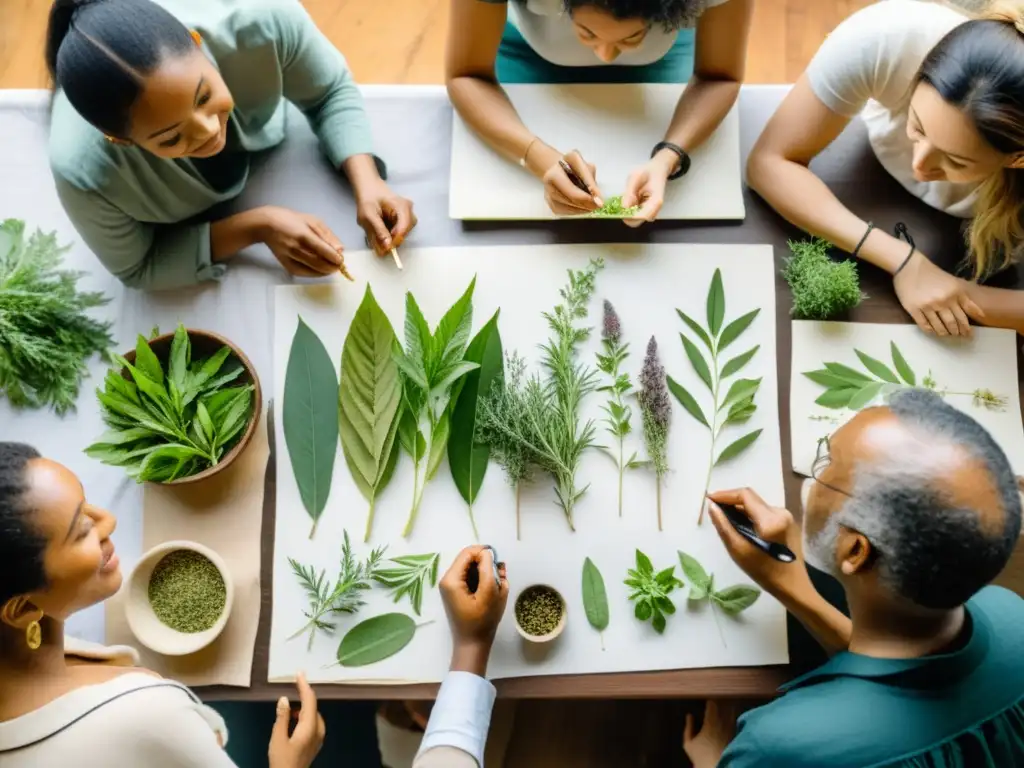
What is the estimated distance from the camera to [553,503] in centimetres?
136

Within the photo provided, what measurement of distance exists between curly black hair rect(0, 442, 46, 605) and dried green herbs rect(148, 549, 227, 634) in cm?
26

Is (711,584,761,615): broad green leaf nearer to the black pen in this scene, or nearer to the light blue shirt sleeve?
the black pen

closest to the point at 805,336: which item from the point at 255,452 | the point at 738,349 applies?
the point at 738,349

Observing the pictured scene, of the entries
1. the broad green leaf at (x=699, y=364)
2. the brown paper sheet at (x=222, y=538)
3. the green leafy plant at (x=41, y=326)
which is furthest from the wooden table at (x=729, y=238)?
the green leafy plant at (x=41, y=326)

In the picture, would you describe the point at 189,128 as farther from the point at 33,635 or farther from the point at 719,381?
the point at 719,381

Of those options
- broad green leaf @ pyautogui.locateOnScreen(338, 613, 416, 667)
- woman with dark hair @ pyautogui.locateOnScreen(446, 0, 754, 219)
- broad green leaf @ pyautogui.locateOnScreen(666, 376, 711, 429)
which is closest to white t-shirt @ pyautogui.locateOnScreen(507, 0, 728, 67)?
woman with dark hair @ pyautogui.locateOnScreen(446, 0, 754, 219)

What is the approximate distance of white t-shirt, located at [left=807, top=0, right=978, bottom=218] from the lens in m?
1.35

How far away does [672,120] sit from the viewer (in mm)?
1516

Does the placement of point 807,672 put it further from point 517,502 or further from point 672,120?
point 672,120

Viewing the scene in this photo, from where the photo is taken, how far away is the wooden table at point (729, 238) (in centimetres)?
128

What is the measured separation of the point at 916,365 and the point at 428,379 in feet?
2.73

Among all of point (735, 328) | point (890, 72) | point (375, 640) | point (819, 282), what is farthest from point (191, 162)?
point (890, 72)

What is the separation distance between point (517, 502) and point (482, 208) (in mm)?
534

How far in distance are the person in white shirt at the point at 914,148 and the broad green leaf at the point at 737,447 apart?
1.16ft
